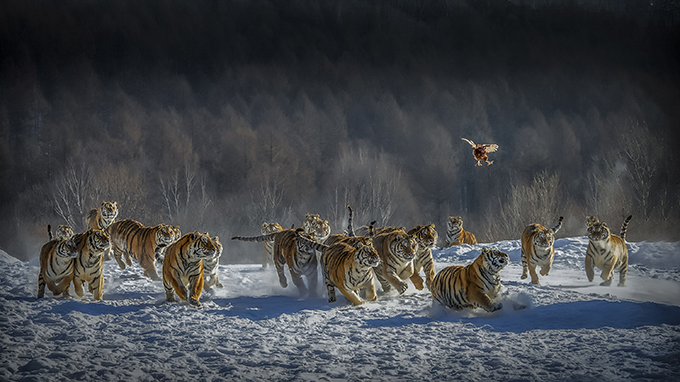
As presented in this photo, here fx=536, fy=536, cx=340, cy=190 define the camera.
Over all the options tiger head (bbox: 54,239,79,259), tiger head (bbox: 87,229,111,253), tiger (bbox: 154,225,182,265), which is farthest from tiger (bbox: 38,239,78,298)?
tiger (bbox: 154,225,182,265)

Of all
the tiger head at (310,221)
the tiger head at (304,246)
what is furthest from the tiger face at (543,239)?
the tiger head at (310,221)

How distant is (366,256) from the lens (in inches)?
211

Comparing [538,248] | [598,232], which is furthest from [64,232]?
[598,232]

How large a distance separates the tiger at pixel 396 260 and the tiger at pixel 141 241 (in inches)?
109

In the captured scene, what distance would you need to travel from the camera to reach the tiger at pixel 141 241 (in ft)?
22.8

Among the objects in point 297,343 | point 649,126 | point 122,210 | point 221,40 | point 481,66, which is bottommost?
point 297,343

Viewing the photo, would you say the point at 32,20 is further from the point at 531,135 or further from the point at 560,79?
the point at 531,135

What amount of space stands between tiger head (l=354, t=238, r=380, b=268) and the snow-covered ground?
0.48 m

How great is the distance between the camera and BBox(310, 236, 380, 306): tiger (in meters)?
5.38

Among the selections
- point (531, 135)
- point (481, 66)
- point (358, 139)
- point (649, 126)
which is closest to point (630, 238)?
point (649, 126)

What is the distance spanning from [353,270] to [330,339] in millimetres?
1195

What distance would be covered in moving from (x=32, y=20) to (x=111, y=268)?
348 inches

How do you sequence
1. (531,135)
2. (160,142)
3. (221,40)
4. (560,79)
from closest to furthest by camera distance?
(560,79), (221,40), (531,135), (160,142)

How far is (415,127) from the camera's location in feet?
80.3
